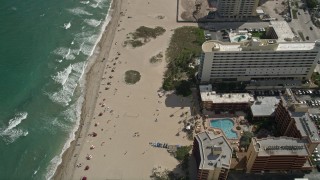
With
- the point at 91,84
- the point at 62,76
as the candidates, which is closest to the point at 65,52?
the point at 62,76

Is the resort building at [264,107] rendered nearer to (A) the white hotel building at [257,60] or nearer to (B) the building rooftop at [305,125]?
(A) the white hotel building at [257,60]

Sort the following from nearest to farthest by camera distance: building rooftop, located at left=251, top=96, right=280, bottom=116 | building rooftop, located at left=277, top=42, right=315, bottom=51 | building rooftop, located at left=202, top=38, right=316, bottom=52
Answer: building rooftop, located at left=251, top=96, right=280, bottom=116 < building rooftop, located at left=202, top=38, right=316, bottom=52 < building rooftop, located at left=277, top=42, right=315, bottom=51

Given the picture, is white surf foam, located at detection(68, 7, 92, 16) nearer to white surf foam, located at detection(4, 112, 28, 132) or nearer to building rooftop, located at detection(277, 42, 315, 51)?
white surf foam, located at detection(4, 112, 28, 132)

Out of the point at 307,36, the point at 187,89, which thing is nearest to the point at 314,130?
the point at 187,89

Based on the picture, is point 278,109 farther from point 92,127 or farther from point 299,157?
point 92,127

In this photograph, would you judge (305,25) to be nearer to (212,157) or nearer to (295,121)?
(295,121)

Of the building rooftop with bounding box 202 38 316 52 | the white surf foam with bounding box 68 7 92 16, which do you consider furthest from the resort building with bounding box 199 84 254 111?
the white surf foam with bounding box 68 7 92 16
